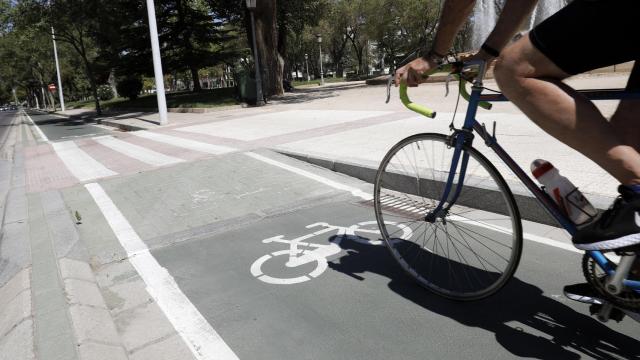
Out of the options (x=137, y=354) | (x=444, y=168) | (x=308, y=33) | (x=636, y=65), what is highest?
(x=308, y=33)

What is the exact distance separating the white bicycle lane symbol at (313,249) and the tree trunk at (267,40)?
18.2 metres

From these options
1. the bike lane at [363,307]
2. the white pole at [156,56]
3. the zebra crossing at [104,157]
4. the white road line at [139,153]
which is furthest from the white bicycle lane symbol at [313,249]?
the white pole at [156,56]

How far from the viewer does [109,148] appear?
10773 mm

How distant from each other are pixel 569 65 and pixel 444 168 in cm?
127

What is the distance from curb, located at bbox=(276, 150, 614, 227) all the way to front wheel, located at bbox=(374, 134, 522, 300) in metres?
0.19

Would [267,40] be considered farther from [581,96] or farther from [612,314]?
[612,314]

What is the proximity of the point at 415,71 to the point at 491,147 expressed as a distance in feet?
1.83

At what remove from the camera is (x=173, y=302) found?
2.86 meters

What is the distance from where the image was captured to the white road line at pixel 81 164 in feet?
23.8

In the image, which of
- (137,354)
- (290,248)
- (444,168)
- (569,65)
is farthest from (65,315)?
(569,65)

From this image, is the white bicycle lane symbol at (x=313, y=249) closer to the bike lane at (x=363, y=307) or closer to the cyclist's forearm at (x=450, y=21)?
the bike lane at (x=363, y=307)

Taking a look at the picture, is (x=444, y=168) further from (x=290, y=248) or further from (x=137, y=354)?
(x=137, y=354)

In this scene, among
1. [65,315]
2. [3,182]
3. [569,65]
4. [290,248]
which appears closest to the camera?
[569,65]

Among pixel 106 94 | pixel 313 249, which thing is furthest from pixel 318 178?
pixel 106 94
